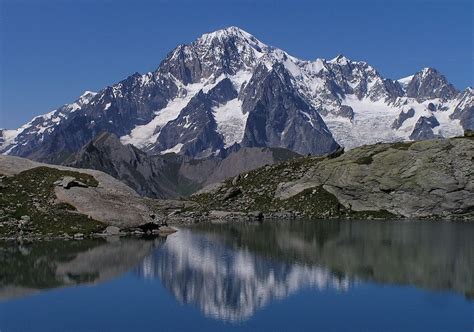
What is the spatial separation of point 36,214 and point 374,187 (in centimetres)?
8279

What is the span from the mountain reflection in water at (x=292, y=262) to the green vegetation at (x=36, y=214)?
14103mm

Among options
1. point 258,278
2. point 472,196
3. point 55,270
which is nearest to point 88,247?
point 55,270

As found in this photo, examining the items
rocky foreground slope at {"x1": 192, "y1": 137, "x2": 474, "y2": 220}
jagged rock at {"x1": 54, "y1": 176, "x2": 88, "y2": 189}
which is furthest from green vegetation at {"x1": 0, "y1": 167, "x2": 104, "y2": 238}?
Answer: rocky foreground slope at {"x1": 192, "y1": 137, "x2": 474, "y2": 220}

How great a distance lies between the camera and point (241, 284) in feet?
218

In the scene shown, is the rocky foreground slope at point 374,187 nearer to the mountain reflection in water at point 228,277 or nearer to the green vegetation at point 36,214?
the green vegetation at point 36,214

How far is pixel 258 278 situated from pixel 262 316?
1685 cm

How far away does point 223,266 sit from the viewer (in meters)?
77.6

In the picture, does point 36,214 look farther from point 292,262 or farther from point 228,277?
point 292,262

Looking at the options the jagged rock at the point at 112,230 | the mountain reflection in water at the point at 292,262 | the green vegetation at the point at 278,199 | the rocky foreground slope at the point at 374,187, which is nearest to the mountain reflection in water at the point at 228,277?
the mountain reflection in water at the point at 292,262

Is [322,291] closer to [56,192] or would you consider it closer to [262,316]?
[262,316]

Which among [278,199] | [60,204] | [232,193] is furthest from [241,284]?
[232,193]

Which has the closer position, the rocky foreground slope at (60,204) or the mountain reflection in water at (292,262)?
the mountain reflection in water at (292,262)

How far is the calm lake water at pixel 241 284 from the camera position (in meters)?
→ 51.5

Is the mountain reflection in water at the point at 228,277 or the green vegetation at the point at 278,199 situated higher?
the green vegetation at the point at 278,199
